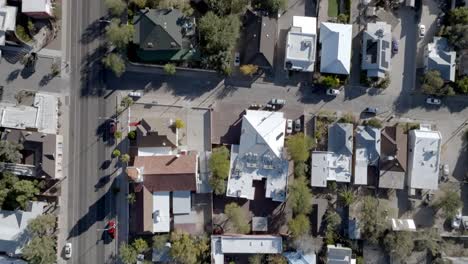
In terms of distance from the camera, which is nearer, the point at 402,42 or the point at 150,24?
the point at 150,24

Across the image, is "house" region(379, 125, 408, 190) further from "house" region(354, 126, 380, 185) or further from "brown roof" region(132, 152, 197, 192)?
"brown roof" region(132, 152, 197, 192)

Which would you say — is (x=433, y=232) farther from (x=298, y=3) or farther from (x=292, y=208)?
(x=298, y=3)

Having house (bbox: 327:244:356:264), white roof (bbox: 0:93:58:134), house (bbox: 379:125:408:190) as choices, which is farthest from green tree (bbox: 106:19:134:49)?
house (bbox: 327:244:356:264)

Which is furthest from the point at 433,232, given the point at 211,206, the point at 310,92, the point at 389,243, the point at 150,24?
the point at 150,24

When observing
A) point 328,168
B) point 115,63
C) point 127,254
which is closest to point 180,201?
point 127,254

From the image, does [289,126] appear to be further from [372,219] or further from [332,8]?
[332,8]

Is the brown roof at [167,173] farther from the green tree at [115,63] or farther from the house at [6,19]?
the house at [6,19]
